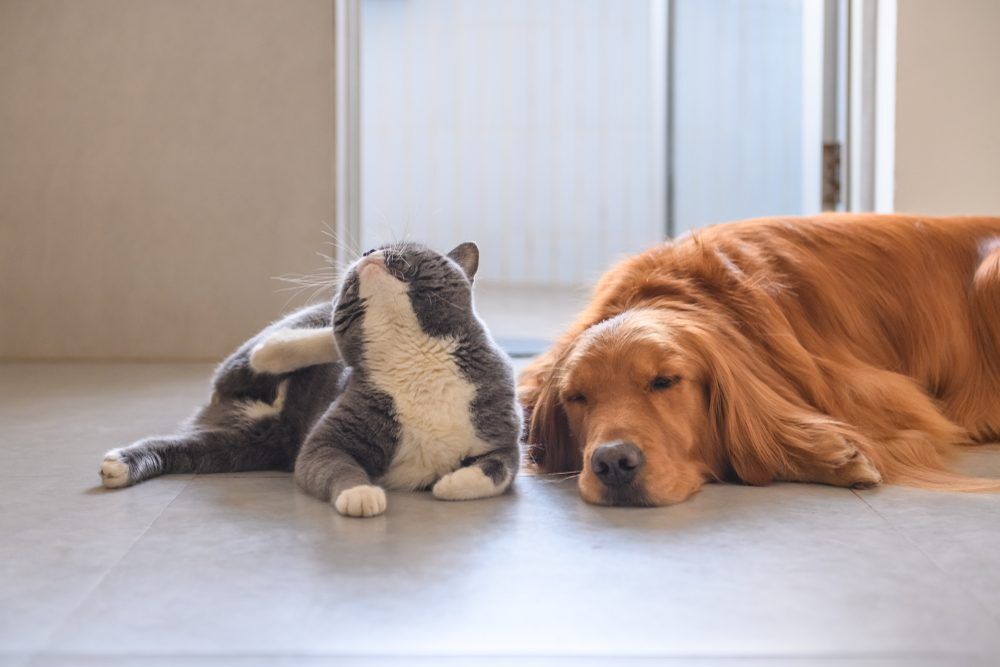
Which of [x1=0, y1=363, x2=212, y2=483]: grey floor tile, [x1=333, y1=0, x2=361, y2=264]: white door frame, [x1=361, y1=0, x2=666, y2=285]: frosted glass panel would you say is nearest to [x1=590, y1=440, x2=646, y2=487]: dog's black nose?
[x1=0, y1=363, x2=212, y2=483]: grey floor tile

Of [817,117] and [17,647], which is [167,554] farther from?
[817,117]

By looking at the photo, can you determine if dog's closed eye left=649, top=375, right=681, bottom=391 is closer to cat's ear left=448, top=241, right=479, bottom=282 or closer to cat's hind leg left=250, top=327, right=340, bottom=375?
cat's ear left=448, top=241, right=479, bottom=282

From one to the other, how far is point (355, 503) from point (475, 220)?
4.37 metres

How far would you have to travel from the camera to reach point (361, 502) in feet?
5.27

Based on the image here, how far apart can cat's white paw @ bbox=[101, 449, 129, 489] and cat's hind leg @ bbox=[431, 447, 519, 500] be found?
1.73 feet

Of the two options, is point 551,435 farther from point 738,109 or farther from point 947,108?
point 738,109

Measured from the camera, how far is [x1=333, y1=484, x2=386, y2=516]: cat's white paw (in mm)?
1606

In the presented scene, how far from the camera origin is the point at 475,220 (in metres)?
5.89

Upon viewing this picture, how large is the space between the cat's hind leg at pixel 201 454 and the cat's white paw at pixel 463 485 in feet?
1.37

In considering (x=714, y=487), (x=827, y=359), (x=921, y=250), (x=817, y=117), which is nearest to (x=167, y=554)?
(x=714, y=487)

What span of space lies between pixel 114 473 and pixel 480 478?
0.62 m

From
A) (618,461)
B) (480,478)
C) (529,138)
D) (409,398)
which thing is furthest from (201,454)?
(529,138)

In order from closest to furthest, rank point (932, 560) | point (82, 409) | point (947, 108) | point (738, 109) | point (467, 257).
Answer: point (932, 560) < point (467, 257) < point (82, 409) < point (947, 108) < point (738, 109)

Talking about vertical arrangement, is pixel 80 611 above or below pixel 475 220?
below
